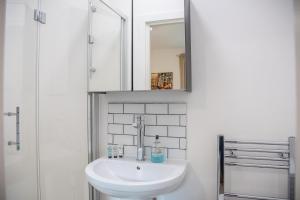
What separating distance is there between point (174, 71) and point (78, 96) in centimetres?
72

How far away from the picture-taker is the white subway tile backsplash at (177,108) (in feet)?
4.68

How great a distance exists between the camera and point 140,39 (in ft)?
4.73

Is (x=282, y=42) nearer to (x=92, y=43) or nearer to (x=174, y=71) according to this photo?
(x=174, y=71)

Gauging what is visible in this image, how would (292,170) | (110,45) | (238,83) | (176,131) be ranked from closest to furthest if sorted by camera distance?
(292,170) < (238,83) < (176,131) < (110,45)

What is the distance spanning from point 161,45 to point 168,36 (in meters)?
0.07

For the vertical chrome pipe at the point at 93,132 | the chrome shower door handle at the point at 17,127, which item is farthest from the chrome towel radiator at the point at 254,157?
the chrome shower door handle at the point at 17,127

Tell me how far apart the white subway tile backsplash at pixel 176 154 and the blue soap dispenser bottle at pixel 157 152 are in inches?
2.1

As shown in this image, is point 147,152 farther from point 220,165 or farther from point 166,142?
point 220,165

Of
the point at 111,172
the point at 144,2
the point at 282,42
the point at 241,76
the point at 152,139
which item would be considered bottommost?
the point at 111,172

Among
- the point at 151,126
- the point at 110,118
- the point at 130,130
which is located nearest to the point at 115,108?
the point at 110,118

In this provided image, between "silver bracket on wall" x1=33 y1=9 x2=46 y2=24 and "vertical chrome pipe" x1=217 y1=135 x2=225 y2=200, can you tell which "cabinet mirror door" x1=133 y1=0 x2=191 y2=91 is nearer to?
"vertical chrome pipe" x1=217 y1=135 x2=225 y2=200

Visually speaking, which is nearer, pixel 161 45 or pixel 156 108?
pixel 161 45

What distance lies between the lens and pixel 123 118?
155 centimetres

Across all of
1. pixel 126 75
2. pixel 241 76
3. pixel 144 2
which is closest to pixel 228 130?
pixel 241 76
